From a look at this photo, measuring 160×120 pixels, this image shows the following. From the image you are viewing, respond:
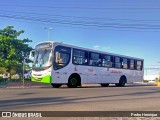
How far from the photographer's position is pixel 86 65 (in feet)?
83.0

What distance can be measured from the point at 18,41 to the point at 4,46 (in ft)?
7.46

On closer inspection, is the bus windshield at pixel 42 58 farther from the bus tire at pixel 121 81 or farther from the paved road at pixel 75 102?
Answer: the bus tire at pixel 121 81

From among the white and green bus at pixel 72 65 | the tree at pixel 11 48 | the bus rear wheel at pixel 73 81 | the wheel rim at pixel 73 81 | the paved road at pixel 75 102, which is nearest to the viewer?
the paved road at pixel 75 102

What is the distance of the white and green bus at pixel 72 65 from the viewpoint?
22.4 m

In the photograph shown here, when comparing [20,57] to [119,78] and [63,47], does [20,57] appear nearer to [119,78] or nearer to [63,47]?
[119,78]

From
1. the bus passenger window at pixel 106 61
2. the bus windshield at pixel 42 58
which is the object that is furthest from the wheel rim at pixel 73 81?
the bus passenger window at pixel 106 61

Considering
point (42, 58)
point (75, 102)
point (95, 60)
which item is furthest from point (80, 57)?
point (75, 102)

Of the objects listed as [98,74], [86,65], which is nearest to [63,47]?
[86,65]

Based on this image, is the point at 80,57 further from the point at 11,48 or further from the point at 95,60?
the point at 11,48

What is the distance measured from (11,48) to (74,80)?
19.2 m

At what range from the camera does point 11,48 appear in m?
41.1

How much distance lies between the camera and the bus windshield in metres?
22.4

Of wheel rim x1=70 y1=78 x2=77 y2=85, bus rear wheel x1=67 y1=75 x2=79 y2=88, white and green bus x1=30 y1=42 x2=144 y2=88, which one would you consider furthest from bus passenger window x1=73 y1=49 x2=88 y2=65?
wheel rim x1=70 y1=78 x2=77 y2=85

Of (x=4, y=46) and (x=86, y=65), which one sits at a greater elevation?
(x=4, y=46)
